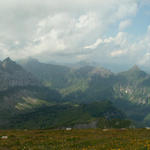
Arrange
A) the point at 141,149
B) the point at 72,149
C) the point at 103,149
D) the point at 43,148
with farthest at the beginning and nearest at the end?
the point at 43,148, the point at 72,149, the point at 103,149, the point at 141,149

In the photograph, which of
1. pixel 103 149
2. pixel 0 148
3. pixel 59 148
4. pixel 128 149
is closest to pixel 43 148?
pixel 59 148

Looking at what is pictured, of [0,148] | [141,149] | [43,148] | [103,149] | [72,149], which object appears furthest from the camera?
[0,148]

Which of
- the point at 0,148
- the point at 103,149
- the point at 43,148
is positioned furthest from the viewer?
the point at 0,148

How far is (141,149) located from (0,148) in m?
24.5

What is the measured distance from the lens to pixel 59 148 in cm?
2925

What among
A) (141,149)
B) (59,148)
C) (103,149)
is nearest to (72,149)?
(59,148)

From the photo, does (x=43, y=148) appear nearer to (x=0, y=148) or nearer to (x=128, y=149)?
(x=0, y=148)

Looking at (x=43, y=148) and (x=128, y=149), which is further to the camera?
(x=43, y=148)

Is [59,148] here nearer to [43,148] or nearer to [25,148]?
[43,148]

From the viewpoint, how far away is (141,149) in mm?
22109

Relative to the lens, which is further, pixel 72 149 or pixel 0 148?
pixel 0 148

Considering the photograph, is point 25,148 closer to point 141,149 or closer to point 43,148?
point 43,148

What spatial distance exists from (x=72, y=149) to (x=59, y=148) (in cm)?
262

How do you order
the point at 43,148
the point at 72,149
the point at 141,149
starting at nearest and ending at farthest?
the point at 141,149, the point at 72,149, the point at 43,148
